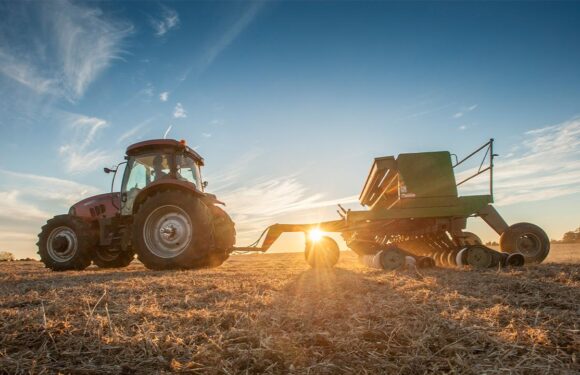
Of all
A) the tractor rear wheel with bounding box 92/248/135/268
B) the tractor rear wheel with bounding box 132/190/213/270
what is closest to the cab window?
the tractor rear wheel with bounding box 132/190/213/270

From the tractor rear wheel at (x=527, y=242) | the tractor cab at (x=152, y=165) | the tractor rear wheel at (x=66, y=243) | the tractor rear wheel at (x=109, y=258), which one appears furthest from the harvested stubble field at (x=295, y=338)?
the tractor rear wheel at (x=109, y=258)

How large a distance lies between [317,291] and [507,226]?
231 inches

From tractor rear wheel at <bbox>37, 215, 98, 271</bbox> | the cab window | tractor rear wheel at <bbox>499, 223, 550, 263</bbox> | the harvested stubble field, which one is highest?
the cab window

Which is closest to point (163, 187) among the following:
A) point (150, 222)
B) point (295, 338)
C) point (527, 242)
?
point (150, 222)

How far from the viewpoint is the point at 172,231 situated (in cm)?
677

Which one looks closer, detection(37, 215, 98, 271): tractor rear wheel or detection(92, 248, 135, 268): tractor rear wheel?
detection(37, 215, 98, 271): tractor rear wheel

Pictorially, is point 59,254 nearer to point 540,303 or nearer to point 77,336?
point 77,336

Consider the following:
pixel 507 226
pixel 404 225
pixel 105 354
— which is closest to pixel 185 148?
pixel 404 225

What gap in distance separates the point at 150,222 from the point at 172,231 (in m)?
0.50

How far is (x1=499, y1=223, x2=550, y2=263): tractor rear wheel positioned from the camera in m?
7.07

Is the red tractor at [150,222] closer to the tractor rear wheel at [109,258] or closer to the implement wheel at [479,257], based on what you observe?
the tractor rear wheel at [109,258]

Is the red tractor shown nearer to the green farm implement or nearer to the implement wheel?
the green farm implement

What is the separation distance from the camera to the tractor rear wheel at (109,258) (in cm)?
863

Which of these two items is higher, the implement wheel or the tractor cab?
the tractor cab
